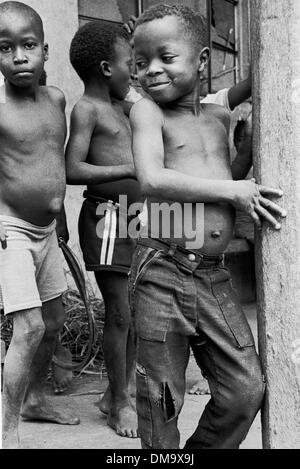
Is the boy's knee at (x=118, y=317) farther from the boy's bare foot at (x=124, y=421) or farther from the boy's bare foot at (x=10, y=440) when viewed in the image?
the boy's bare foot at (x=10, y=440)

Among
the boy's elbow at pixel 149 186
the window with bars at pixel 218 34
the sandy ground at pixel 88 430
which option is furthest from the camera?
the window with bars at pixel 218 34

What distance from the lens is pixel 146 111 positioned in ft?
7.80

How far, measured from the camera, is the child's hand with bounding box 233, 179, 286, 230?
213 centimetres

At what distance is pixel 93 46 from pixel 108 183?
654mm

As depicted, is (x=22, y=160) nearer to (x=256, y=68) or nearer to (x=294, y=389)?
(x=256, y=68)

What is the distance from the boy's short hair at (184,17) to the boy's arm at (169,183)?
0.25 m

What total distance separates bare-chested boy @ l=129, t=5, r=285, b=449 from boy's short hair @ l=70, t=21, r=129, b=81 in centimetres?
119

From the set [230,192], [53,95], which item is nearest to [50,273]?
[53,95]

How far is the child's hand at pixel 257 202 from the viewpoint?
84.0 inches

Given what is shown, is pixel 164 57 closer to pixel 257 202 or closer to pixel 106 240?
pixel 257 202

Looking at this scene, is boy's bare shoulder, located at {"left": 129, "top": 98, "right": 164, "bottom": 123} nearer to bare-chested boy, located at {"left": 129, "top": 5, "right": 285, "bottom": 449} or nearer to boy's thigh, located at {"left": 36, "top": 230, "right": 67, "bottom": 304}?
bare-chested boy, located at {"left": 129, "top": 5, "right": 285, "bottom": 449}

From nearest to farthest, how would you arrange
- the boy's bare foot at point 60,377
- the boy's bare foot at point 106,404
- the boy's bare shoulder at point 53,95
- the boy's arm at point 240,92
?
the boy's arm at point 240,92 < the boy's bare shoulder at point 53,95 < the boy's bare foot at point 106,404 < the boy's bare foot at point 60,377

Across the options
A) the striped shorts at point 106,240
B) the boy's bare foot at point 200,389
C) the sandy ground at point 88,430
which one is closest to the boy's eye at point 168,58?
the striped shorts at point 106,240

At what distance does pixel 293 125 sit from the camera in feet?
6.88
